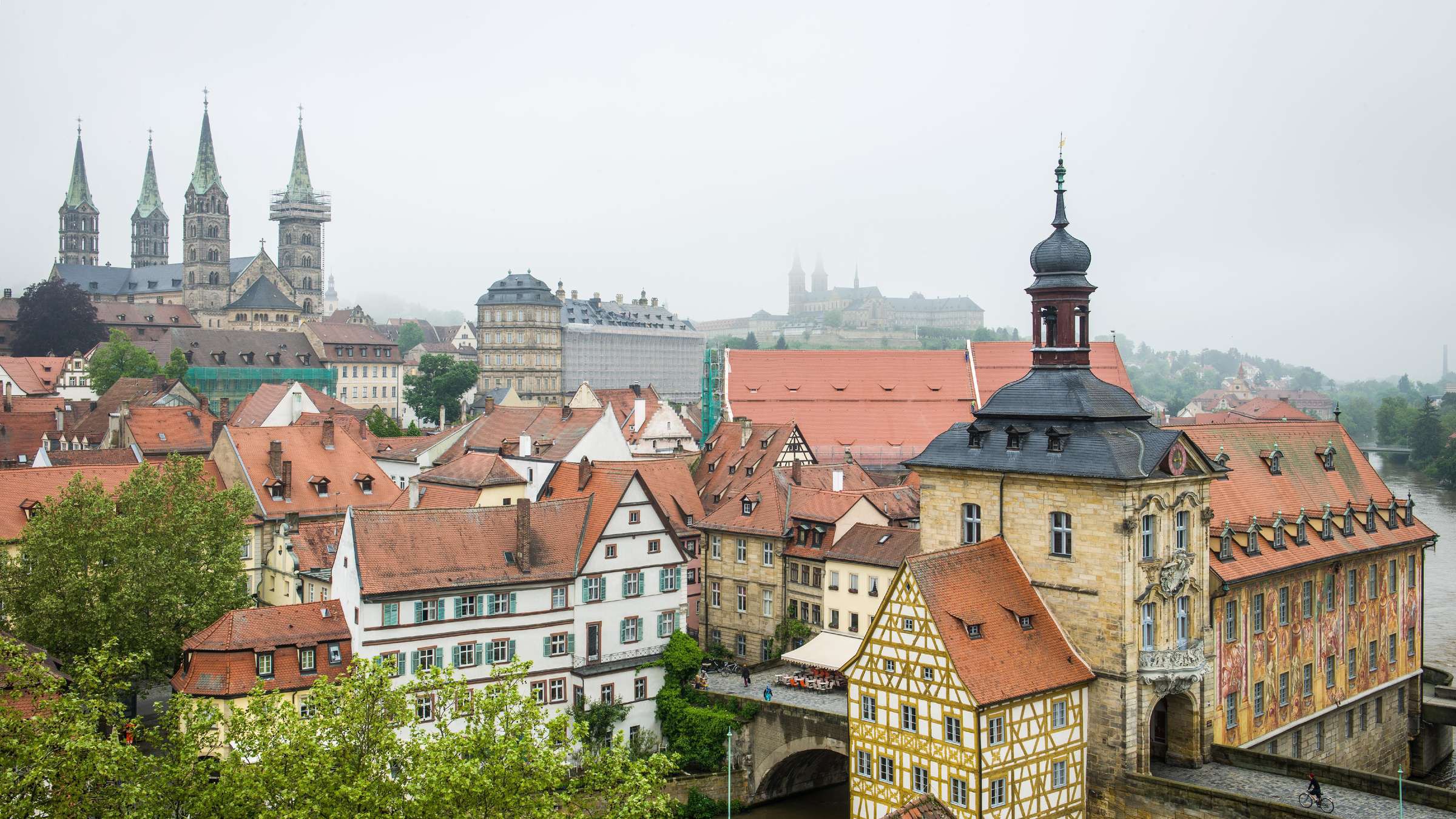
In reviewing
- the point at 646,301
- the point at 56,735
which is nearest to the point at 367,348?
the point at 646,301

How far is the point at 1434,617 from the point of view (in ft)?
217

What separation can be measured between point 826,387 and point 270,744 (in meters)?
58.0

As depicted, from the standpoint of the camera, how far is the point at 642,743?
46.4m

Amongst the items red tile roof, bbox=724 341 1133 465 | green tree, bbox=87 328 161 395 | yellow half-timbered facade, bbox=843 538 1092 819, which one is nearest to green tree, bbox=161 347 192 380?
green tree, bbox=87 328 161 395

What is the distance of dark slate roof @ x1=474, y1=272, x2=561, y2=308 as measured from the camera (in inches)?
5797

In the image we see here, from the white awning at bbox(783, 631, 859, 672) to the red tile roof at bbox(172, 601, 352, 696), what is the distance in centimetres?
1474

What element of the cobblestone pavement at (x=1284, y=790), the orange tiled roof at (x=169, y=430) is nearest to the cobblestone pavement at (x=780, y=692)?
the cobblestone pavement at (x=1284, y=790)

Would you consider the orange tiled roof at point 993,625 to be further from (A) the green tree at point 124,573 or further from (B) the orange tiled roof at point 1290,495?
(A) the green tree at point 124,573

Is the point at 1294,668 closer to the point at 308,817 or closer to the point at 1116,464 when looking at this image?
the point at 1116,464

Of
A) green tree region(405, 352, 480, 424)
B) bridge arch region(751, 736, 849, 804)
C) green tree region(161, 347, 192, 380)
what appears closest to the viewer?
bridge arch region(751, 736, 849, 804)

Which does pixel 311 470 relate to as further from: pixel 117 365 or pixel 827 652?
pixel 117 365

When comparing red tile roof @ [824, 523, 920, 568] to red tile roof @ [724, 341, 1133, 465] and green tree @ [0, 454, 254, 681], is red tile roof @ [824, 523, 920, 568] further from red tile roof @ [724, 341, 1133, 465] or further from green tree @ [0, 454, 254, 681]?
red tile roof @ [724, 341, 1133, 465]

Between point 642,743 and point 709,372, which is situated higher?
point 709,372

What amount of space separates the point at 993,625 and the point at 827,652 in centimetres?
1173
